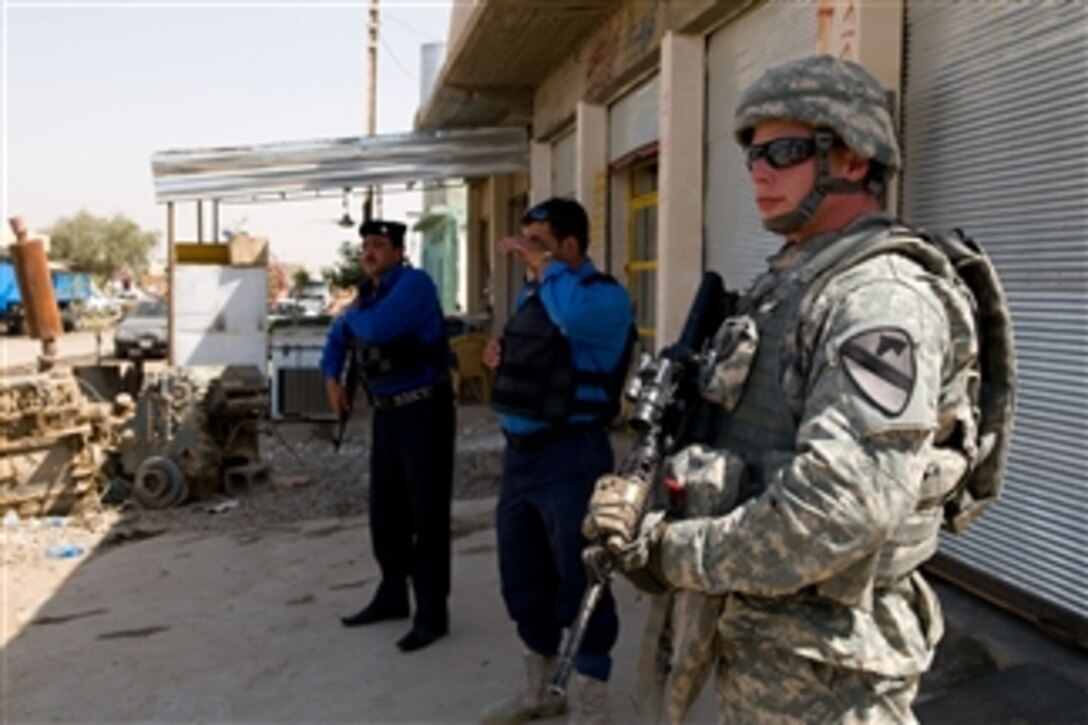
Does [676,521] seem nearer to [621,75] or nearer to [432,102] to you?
[621,75]

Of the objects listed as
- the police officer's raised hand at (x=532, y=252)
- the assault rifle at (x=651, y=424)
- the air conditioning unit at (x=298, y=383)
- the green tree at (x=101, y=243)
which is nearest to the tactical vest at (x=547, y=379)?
the police officer's raised hand at (x=532, y=252)

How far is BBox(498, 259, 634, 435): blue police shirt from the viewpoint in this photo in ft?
11.6

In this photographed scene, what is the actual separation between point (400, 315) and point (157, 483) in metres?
4.01

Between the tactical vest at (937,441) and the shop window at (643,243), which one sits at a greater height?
the shop window at (643,243)

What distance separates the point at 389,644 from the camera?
4.70 m

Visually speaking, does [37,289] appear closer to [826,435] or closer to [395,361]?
[395,361]

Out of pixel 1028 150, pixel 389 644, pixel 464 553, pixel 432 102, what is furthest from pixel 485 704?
pixel 432 102

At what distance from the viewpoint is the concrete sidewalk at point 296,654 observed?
11.7 feet

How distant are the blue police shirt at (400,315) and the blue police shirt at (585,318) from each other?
3.54 ft

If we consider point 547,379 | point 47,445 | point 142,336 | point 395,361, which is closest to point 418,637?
point 395,361

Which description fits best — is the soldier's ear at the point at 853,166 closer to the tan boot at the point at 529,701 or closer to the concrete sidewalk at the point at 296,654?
the concrete sidewalk at the point at 296,654

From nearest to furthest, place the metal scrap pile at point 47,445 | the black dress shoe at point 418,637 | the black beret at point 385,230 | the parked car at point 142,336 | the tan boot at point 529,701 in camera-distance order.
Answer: the tan boot at point 529,701, the black dress shoe at point 418,637, the black beret at point 385,230, the metal scrap pile at point 47,445, the parked car at point 142,336

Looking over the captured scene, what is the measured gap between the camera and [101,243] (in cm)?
7438

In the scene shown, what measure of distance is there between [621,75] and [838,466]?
7.16m
